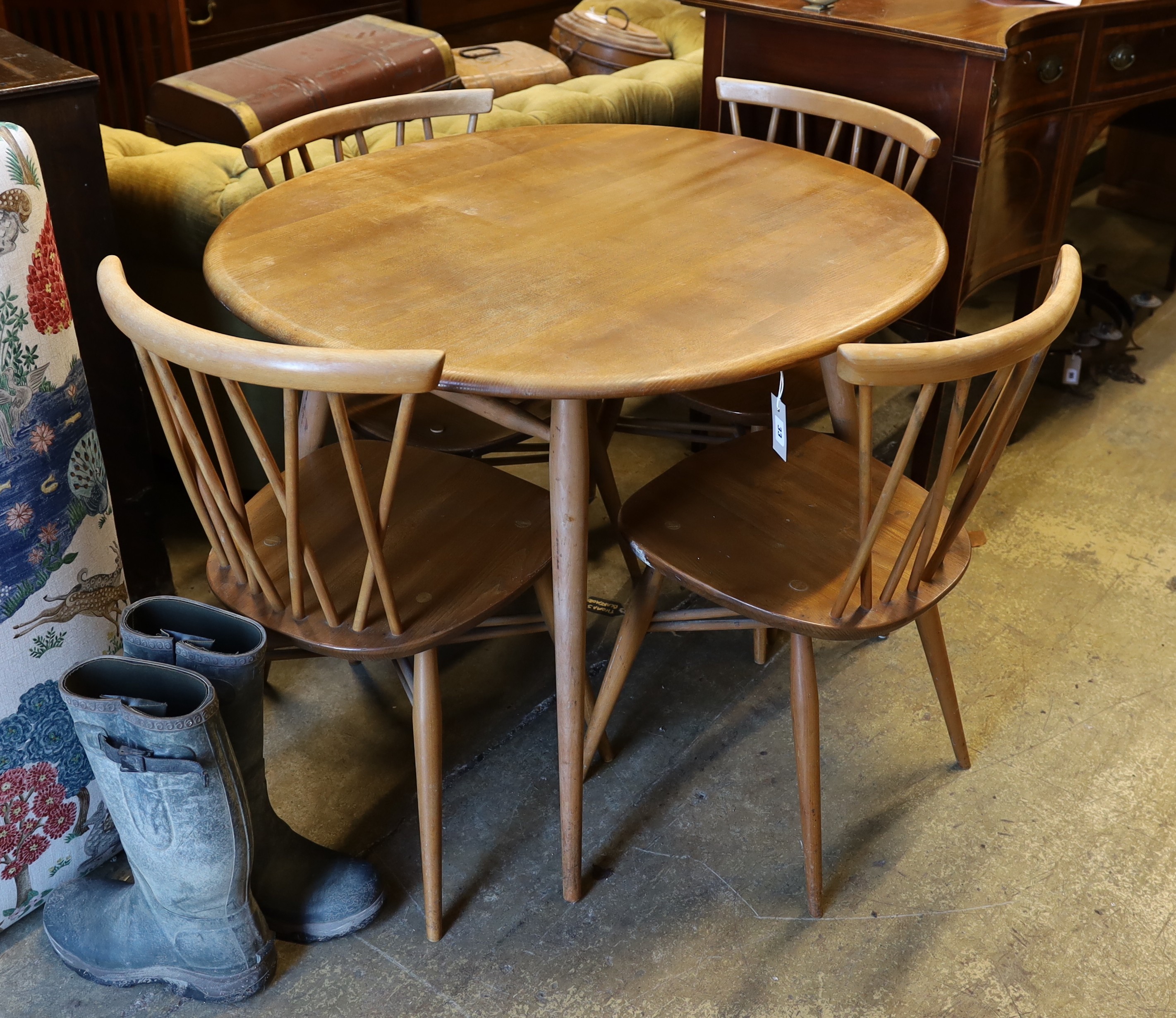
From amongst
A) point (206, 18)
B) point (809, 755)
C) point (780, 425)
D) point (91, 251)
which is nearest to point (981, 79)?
point (780, 425)

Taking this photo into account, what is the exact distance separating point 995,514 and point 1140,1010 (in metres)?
1.17

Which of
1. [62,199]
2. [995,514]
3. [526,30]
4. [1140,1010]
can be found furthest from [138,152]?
[526,30]

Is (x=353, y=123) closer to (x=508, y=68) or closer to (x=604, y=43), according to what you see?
(x=508, y=68)

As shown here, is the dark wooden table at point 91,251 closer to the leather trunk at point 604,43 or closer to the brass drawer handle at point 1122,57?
the brass drawer handle at point 1122,57

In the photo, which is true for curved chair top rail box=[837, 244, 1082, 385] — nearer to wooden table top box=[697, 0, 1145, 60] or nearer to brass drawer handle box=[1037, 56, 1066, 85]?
wooden table top box=[697, 0, 1145, 60]

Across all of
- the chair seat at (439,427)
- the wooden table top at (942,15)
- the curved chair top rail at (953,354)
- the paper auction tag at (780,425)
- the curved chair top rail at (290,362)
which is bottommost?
the chair seat at (439,427)

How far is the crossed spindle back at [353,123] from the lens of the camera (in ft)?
6.09

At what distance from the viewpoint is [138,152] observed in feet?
6.76

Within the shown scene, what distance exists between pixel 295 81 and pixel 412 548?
129 cm

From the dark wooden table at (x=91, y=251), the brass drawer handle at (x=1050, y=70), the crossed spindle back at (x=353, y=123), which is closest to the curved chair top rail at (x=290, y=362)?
the dark wooden table at (x=91, y=251)

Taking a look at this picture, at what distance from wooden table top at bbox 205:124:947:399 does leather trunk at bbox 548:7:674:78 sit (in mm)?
1468

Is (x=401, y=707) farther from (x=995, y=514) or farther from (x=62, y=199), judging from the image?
(x=995, y=514)

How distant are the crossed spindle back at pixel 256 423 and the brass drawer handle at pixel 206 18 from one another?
2891mm

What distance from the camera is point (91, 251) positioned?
1581 mm
